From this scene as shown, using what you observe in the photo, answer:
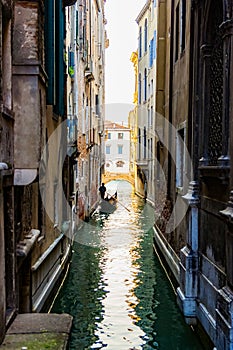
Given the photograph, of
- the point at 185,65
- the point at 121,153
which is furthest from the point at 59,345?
the point at 121,153

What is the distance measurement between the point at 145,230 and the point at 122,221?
9.70 feet

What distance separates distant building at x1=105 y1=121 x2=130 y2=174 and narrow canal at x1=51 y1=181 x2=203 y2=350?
51216 millimetres

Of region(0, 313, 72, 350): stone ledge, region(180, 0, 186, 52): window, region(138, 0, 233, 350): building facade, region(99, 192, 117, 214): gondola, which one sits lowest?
region(99, 192, 117, 214): gondola

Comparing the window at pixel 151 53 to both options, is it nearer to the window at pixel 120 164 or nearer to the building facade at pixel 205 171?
the building facade at pixel 205 171

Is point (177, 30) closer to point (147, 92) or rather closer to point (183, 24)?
point (183, 24)

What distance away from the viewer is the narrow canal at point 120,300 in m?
7.51

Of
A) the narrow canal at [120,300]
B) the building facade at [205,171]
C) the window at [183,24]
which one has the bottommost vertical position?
the narrow canal at [120,300]

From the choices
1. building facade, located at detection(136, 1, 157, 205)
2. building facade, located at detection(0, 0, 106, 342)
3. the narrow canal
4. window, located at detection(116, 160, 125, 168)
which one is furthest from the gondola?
window, located at detection(116, 160, 125, 168)

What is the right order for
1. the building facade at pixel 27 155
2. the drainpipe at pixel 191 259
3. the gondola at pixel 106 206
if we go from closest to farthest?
the building facade at pixel 27 155, the drainpipe at pixel 191 259, the gondola at pixel 106 206

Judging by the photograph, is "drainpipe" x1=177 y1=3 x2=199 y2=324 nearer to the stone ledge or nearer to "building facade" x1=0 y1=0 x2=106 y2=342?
"building facade" x1=0 y1=0 x2=106 y2=342

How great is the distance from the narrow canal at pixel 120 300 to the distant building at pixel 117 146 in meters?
51.2

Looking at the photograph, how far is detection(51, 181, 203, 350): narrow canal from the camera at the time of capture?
7512mm

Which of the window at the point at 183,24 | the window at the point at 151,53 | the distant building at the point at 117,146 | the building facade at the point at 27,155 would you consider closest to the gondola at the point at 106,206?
the window at the point at 151,53

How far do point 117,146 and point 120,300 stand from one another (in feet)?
196
